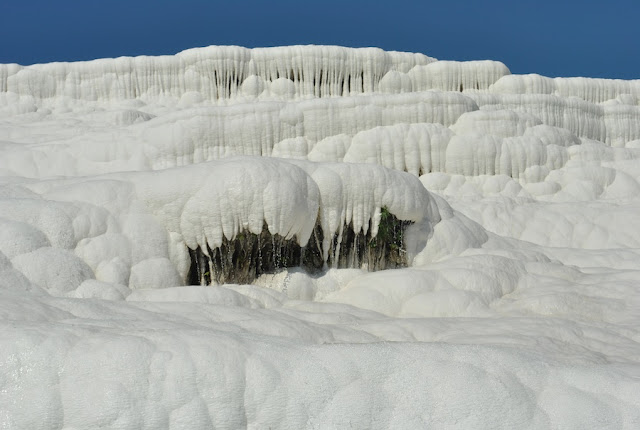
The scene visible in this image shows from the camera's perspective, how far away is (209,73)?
24328 mm

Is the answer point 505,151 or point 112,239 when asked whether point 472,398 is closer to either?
point 112,239

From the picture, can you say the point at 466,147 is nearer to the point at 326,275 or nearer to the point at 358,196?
the point at 358,196

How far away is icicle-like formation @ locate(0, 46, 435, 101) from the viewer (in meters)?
23.8

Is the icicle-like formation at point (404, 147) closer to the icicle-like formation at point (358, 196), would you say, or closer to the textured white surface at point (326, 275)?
the textured white surface at point (326, 275)

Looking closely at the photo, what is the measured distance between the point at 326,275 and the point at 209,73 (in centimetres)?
1618

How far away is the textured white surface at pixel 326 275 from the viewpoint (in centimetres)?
454

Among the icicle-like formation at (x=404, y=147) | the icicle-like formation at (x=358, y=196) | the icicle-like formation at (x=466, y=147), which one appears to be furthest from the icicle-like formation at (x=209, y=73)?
the icicle-like formation at (x=358, y=196)

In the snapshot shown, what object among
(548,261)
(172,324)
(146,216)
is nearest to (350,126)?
(548,261)

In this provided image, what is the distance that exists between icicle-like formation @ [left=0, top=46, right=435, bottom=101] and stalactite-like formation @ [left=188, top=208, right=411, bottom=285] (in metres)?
14.8

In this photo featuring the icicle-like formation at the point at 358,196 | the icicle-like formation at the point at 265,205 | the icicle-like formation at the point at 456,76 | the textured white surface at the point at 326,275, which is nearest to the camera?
the textured white surface at the point at 326,275

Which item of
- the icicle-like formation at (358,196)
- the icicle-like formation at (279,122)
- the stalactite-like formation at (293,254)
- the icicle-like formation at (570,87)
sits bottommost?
the stalactite-like formation at (293,254)

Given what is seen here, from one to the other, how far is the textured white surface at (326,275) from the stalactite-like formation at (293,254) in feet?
0.80

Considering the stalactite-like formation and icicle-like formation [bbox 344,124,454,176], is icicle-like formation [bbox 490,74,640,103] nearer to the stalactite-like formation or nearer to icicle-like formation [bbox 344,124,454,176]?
icicle-like formation [bbox 344,124,454,176]

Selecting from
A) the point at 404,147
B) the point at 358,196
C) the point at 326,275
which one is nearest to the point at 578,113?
the point at 404,147
